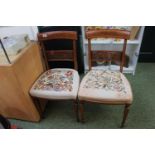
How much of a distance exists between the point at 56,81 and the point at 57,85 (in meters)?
0.06

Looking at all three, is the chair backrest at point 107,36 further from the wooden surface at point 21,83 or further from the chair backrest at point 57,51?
the wooden surface at point 21,83

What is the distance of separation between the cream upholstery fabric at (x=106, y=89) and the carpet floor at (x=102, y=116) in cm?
40

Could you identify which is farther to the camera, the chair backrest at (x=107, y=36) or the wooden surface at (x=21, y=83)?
the chair backrest at (x=107, y=36)

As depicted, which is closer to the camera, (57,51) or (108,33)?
(108,33)

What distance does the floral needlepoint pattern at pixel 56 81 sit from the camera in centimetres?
123

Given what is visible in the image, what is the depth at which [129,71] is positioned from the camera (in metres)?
2.03

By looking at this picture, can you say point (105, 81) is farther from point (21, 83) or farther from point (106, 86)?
point (21, 83)

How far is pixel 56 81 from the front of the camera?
1301mm

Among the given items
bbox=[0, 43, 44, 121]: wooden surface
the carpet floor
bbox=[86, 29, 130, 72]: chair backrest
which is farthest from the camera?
the carpet floor

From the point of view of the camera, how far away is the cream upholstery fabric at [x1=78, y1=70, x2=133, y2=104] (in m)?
1.11

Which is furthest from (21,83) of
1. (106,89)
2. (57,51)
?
(106,89)

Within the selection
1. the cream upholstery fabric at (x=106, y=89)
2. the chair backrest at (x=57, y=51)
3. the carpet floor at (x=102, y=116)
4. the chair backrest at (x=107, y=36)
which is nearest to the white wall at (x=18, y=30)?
the chair backrest at (x=57, y=51)

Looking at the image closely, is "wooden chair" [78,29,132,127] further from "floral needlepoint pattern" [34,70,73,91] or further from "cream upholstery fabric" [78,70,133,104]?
"floral needlepoint pattern" [34,70,73,91]

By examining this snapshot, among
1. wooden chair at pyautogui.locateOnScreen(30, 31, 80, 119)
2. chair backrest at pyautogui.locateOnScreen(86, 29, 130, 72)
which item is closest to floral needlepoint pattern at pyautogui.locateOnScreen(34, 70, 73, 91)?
wooden chair at pyautogui.locateOnScreen(30, 31, 80, 119)
